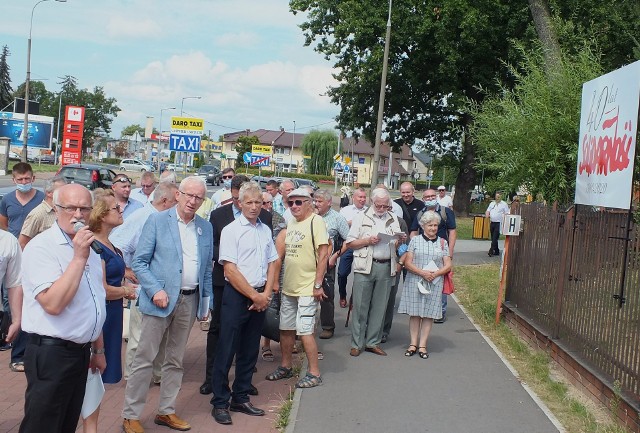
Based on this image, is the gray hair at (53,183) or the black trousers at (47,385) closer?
the black trousers at (47,385)

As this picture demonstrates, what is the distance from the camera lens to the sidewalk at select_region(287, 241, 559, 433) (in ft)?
21.4

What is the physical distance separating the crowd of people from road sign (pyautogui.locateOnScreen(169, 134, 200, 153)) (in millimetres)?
9930

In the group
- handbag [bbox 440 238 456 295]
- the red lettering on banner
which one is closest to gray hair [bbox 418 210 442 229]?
handbag [bbox 440 238 456 295]

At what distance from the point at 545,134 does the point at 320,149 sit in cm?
10123

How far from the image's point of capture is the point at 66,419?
445 centimetres

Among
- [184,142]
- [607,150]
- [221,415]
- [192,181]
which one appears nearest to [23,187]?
[192,181]

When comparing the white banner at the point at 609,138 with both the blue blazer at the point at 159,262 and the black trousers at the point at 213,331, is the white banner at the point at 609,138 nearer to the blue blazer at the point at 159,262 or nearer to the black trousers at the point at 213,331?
A: the black trousers at the point at 213,331

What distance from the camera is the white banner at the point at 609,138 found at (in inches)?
281

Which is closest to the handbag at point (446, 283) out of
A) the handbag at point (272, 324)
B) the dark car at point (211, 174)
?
the handbag at point (272, 324)

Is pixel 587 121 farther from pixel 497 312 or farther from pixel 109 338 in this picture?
pixel 109 338

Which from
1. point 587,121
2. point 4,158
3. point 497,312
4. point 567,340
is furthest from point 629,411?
point 4,158

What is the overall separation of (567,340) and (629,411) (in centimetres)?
226

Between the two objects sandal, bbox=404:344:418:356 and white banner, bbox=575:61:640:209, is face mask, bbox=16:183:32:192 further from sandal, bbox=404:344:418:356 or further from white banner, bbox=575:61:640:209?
white banner, bbox=575:61:640:209

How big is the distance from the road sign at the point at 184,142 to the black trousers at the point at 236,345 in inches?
553
